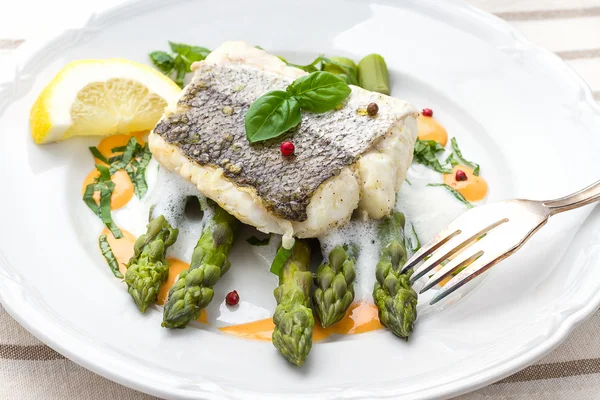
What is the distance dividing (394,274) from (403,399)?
0.82 m

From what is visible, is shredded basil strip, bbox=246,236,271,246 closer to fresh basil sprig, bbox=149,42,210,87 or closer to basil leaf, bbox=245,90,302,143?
basil leaf, bbox=245,90,302,143

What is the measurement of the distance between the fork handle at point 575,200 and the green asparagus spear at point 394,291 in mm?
862

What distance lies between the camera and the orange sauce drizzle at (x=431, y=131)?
4.79 meters

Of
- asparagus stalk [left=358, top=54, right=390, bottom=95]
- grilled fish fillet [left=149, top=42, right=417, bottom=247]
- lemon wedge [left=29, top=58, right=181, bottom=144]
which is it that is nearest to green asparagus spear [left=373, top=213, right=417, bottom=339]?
grilled fish fillet [left=149, top=42, right=417, bottom=247]

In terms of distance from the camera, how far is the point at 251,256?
156 inches

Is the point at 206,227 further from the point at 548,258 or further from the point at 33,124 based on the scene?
the point at 548,258

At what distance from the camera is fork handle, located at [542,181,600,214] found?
367cm

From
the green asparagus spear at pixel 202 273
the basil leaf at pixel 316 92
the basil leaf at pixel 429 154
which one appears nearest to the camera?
the green asparagus spear at pixel 202 273

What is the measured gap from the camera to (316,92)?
13.1 ft

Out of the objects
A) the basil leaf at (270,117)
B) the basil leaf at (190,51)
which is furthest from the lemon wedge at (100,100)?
the basil leaf at (270,117)

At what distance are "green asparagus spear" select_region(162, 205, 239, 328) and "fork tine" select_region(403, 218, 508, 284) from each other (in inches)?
42.5

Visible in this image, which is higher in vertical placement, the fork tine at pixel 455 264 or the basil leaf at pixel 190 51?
the basil leaf at pixel 190 51

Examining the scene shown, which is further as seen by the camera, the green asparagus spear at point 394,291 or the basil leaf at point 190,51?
the basil leaf at point 190,51

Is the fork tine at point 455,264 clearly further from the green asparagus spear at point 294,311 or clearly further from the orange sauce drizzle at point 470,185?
the orange sauce drizzle at point 470,185
